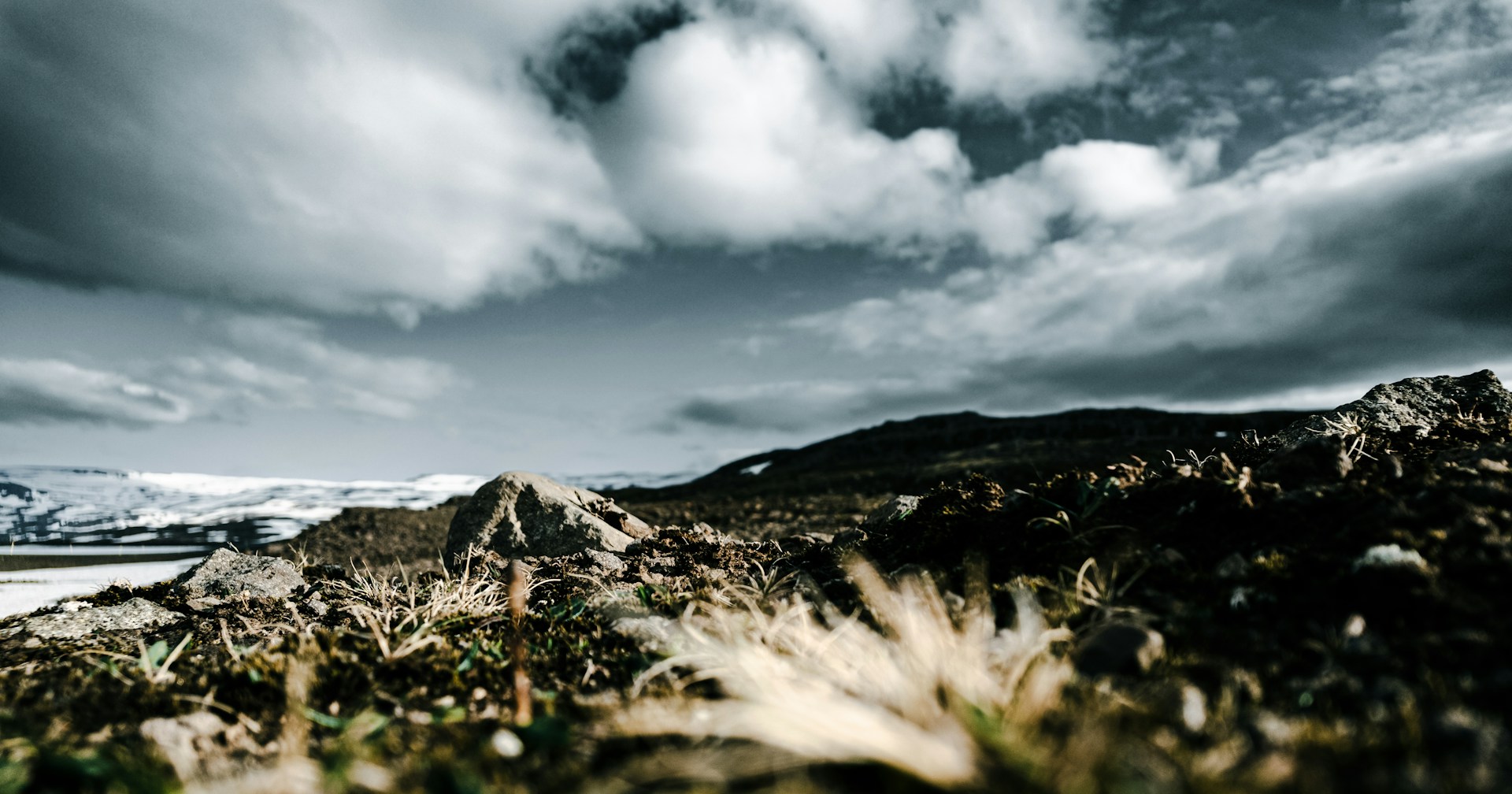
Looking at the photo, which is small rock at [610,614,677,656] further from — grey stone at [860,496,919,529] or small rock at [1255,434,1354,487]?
small rock at [1255,434,1354,487]

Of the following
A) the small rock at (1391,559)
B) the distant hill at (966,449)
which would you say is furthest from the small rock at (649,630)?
the distant hill at (966,449)

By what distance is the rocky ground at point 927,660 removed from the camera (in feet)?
6.08

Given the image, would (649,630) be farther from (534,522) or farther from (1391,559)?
(534,522)

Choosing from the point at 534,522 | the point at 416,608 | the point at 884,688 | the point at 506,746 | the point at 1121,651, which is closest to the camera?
the point at 506,746

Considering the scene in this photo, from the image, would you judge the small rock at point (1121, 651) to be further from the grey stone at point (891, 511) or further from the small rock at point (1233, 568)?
the grey stone at point (891, 511)

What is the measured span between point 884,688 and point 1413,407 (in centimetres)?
687

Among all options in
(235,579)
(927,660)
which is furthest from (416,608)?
(927,660)

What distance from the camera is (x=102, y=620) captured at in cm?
491

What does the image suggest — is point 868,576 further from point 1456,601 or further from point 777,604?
point 1456,601

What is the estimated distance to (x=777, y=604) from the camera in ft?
13.0

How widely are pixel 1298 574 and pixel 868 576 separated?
2.10 meters

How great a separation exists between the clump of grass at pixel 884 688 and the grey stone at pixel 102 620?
4348mm

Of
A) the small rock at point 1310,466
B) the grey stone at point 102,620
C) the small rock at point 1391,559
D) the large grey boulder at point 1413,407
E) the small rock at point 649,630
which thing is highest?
the large grey boulder at point 1413,407

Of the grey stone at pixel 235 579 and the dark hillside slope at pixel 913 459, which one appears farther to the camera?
the dark hillside slope at pixel 913 459
